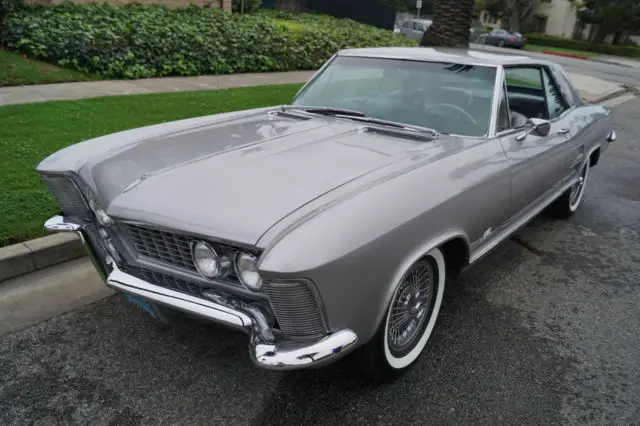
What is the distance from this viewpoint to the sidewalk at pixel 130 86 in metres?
7.53

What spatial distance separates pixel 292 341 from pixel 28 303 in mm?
1976

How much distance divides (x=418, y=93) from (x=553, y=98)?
1.72 meters

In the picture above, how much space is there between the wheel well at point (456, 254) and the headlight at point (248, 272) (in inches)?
43.6

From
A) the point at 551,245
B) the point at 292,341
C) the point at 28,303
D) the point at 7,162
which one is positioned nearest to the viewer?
the point at 292,341

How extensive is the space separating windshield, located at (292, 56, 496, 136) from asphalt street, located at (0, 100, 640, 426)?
116 centimetres

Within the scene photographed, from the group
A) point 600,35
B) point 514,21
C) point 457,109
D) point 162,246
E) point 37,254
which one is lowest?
point 37,254

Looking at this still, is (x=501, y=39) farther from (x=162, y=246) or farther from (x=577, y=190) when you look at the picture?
(x=162, y=246)

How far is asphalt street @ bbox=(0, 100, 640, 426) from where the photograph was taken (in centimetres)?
242

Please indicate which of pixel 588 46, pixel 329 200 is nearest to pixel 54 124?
pixel 329 200

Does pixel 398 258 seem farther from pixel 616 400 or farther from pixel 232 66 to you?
pixel 232 66

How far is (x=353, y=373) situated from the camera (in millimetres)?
2561

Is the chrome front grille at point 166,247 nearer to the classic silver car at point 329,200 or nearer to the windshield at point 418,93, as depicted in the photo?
the classic silver car at point 329,200

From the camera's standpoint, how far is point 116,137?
3.24m

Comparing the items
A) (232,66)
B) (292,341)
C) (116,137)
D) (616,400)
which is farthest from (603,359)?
(232,66)
